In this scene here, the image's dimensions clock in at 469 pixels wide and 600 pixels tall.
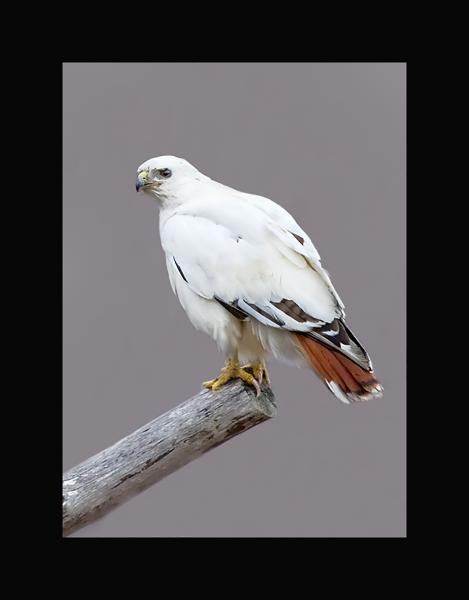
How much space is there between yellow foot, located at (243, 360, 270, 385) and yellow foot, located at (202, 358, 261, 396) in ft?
0.12

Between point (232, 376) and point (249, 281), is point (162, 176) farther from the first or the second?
point (232, 376)

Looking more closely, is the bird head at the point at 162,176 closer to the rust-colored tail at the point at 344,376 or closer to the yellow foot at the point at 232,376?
the yellow foot at the point at 232,376

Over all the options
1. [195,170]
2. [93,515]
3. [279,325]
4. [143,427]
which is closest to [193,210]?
[195,170]

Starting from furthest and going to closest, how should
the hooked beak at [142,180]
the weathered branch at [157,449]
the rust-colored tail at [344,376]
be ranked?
1. the hooked beak at [142,180]
2. the weathered branch at [157,449]
3. the rust-colored tail at [344,376]

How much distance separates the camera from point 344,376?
411 centimetres

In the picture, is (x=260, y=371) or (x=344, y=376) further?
(x=260, y=371)

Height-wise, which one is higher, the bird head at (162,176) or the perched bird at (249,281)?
the bird head at (162,176)

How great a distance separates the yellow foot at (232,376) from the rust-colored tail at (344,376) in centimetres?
46

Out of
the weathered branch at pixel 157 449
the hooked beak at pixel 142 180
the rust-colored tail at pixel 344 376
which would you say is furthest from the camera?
the hooked beak at pixel 142 180

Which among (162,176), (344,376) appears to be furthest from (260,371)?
(162,176)

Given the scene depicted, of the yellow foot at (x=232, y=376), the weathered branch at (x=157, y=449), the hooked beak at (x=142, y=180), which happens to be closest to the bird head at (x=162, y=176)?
the hooked beak at (x=142, y=180)

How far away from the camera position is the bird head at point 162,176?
14.7 feet

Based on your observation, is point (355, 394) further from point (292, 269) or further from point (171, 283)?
point (171, 283)

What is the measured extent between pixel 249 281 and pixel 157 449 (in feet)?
2.89
